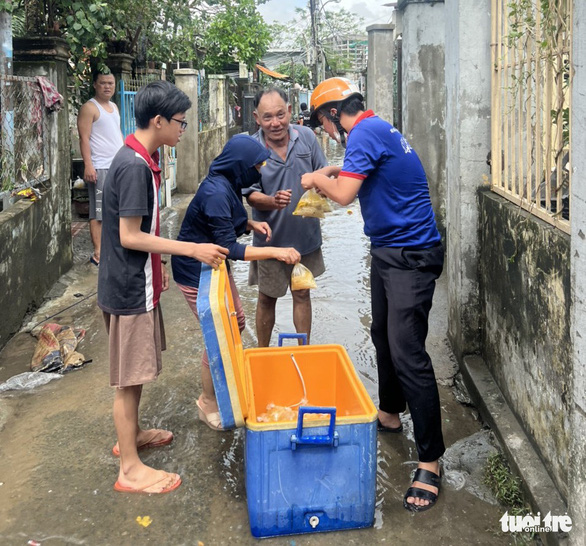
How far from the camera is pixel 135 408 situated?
330cm

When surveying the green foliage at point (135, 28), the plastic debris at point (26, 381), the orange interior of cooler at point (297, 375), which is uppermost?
the green foliage at point (135, 28)

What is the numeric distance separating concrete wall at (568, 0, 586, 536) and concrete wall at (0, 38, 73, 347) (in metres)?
4.03

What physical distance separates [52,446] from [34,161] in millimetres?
3511

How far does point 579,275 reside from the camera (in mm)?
2340

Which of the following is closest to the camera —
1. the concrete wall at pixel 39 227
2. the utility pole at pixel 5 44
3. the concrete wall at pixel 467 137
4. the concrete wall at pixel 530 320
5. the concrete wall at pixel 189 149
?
the concrete wall at pixel 530 320

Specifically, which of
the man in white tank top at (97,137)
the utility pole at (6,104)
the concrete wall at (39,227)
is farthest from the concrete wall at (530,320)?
Answer: the man in white tank top at (97,137)

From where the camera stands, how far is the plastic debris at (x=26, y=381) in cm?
435

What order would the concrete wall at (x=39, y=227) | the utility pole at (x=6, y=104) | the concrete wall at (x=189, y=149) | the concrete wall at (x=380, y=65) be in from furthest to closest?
1. the concrete wall at (x=189, y=149)
2. the concrete wall at (x=380, y=65)
3. the utility pole at (x=6, y=104)
4. the concrete wall at (x=39, y=227)

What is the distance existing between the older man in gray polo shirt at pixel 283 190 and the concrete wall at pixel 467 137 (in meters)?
0.91

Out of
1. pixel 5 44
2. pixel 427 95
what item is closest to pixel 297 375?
pixel 5 44

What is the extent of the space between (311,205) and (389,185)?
876 millimetres

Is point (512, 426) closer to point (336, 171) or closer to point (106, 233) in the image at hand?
point (336, 171)

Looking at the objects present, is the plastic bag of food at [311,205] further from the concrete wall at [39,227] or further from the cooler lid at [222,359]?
the concrete wall at [39,227]

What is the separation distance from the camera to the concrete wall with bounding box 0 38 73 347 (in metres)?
5.16
